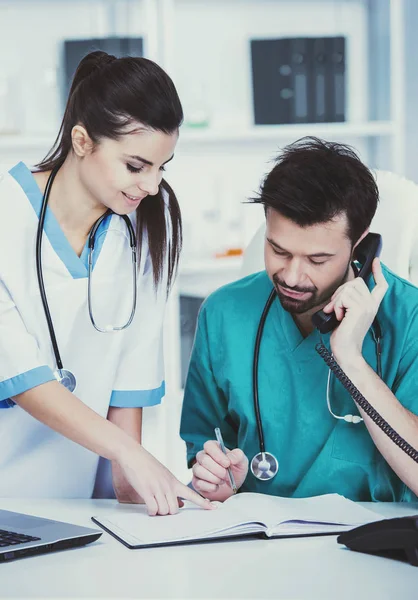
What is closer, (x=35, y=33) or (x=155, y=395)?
(x=155, y=395)

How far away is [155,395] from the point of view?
5.32 ft

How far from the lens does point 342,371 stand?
1.36 metres

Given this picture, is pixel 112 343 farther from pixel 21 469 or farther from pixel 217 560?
pixel 217 560

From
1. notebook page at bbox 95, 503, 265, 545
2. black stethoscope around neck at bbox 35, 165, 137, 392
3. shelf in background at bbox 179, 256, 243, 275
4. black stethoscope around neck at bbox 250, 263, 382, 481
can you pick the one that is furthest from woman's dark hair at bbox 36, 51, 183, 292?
shelf in background at bbox 179, 256, 243, 275

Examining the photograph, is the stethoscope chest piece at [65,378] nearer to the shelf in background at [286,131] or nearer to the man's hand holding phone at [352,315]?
the man's hand holding phone at [352,315]

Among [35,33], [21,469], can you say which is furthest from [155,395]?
[35,33]

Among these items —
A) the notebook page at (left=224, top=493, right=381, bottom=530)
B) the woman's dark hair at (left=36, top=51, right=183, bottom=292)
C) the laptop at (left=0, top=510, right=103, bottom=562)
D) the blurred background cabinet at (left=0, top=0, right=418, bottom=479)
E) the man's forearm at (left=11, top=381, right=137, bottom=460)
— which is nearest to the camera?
the laptop at (left=0, top=510, right=103, bottom=562)

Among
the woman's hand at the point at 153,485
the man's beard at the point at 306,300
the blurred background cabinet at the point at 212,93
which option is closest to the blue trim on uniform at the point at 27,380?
the woman's hand at the point at 153,485

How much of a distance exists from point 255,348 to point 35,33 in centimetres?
210

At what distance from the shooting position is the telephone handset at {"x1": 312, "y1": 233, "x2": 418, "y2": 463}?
1.28 meters

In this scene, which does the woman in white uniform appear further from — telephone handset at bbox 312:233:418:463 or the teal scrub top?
telephone handset at bbox 312:233:418:463

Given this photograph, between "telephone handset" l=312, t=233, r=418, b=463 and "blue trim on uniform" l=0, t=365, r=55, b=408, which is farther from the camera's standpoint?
"blue trim on uniform" l=0, t=365, r=55, b=408

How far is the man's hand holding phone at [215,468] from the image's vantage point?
1.36m

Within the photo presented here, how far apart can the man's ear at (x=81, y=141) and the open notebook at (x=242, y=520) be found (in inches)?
24.7
